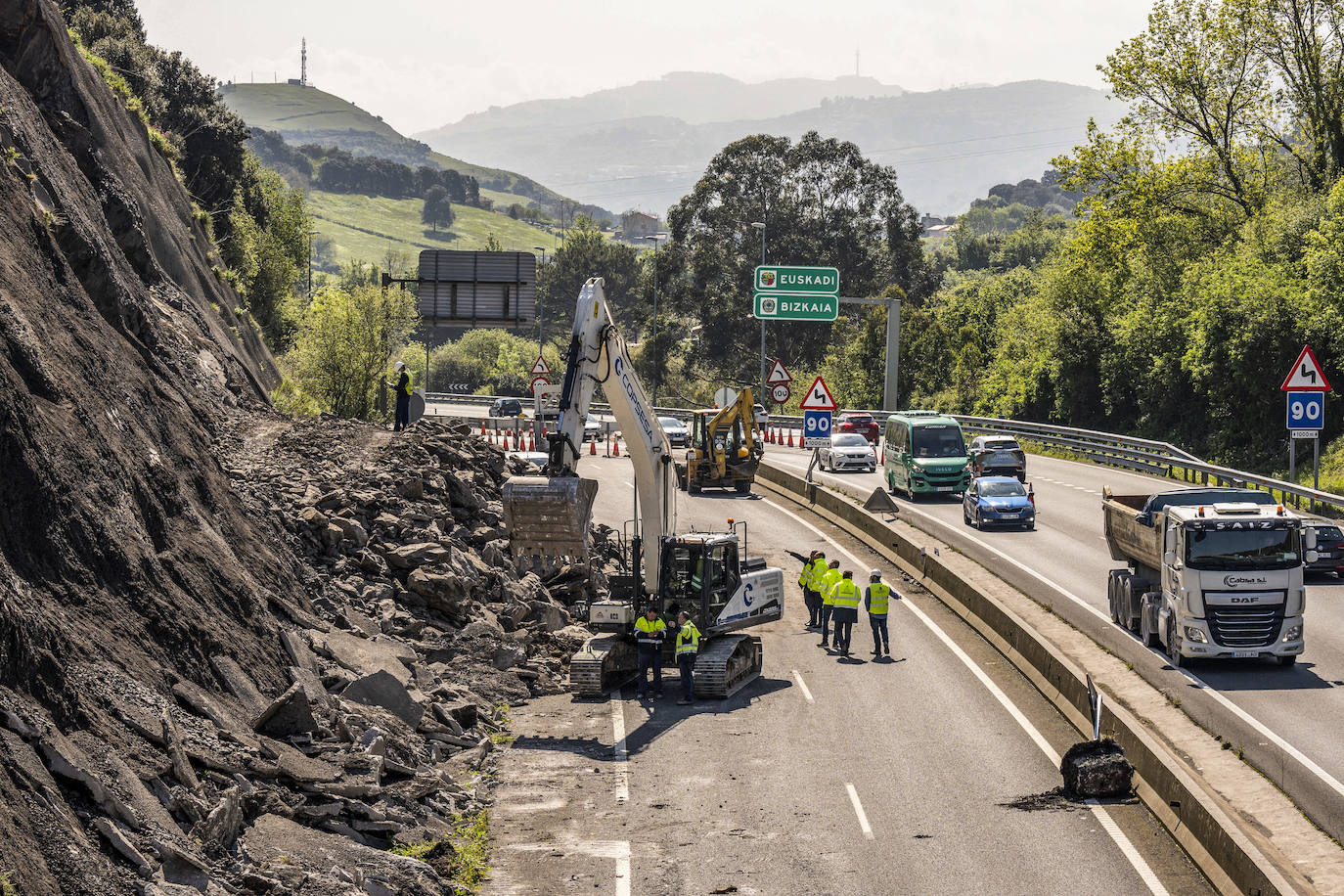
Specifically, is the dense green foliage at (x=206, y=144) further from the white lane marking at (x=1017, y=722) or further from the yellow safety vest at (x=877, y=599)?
the yellow safety vest at (x=877, y=599)

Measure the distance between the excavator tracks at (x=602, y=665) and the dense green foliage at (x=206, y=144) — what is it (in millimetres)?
30732

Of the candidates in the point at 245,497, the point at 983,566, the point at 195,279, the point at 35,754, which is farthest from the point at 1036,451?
the point at 35,754

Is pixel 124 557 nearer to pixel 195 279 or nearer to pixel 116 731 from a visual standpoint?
pixel 116 731

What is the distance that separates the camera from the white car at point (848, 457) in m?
51.7

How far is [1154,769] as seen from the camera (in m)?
16.3

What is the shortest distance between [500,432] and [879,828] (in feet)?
177

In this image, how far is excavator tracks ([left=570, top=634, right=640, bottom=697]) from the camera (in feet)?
71.8

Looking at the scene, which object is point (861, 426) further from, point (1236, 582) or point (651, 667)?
point (651, 667)

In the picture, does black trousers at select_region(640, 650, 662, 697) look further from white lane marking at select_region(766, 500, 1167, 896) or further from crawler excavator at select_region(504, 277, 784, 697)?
white lane marking at select_region(766, 500, 1167, 896)

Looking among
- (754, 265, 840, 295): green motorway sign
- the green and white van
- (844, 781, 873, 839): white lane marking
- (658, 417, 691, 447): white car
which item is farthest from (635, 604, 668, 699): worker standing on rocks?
(754, 265, 840, 295): green motorway sign

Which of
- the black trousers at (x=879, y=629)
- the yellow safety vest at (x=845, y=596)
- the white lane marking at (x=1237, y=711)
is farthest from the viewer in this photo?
→ the yellow safety vest at (x=845, y=596)

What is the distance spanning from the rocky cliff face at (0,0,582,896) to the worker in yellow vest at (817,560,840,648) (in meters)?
5.16

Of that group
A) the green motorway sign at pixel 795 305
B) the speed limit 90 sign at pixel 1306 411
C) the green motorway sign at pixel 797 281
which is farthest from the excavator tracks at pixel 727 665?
the green motorway sign at pixel 797 281

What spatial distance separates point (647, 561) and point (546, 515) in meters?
4.95
